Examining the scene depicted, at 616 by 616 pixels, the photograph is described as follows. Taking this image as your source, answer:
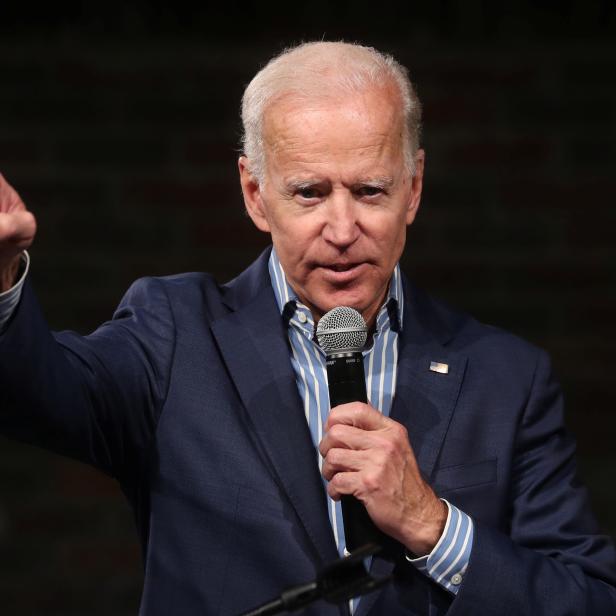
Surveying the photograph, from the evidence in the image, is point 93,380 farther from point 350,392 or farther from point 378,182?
point 378,182

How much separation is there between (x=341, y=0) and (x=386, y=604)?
1831 mm

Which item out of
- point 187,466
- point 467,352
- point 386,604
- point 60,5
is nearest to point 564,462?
point 467,352

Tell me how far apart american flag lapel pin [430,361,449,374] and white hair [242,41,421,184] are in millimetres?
290

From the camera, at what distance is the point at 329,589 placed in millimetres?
1317

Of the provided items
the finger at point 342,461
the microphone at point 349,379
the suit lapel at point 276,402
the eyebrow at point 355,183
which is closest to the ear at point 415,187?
the eyebrow at point 355,183

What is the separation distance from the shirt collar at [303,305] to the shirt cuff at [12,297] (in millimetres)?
521

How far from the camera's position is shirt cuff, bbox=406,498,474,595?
169 centimetres

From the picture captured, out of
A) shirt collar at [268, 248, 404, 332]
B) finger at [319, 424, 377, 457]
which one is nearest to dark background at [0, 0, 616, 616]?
shirt collar at [268, 248, 404, 332]

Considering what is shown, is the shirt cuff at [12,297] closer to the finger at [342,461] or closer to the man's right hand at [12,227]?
the man's right hand at [12,227]

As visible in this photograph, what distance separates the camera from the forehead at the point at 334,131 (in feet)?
5.83

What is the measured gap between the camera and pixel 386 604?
174 cm

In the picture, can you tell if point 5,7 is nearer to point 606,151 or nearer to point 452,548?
point 606,151

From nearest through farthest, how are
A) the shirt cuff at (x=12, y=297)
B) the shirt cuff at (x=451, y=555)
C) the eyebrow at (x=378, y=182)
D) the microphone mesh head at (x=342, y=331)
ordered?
the shirt cuff at (x=12, y=297), the microphone mesh head at (x=342, y=331), the shirt cuff at (x=451, y=555), the eyebrow at (x=378, y=182)

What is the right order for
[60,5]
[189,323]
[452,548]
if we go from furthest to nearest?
1. [60,5]
2. [189,323]
3. [452,548]
